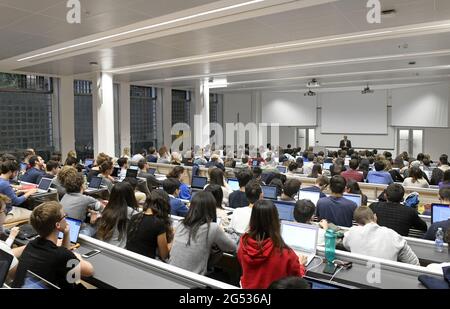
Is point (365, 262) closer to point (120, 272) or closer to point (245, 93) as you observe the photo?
point (120, 272)

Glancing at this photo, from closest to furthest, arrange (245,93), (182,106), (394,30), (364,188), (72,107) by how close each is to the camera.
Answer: (394,30), (364,188), (72,107), (182,106), (245,93)

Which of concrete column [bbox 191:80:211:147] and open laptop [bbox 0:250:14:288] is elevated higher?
concrete column [bbox 191:80:211:147]

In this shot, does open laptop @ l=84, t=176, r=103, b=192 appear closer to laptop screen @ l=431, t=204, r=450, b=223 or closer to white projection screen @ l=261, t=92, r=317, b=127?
laptop screen @ l=431, t=204, r=450, b=223

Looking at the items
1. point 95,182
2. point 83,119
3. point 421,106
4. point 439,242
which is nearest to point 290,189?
point 439,242

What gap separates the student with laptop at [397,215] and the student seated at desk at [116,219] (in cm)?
265

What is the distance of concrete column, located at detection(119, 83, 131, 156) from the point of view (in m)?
13.0

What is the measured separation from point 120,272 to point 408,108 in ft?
46.9

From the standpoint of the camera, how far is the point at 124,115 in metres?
13.2

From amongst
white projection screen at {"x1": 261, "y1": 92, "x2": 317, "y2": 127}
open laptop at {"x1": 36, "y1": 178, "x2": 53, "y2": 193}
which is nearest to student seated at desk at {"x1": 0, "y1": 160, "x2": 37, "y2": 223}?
open laptop at {"x1": 36, "y1": 178, "x2": 53, "y2": 193}

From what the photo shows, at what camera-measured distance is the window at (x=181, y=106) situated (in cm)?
1580

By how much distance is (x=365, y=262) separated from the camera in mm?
2648

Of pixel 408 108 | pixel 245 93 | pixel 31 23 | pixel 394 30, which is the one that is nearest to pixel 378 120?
pixel 408 108

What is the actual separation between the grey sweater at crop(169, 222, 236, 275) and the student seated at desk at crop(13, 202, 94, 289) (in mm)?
645

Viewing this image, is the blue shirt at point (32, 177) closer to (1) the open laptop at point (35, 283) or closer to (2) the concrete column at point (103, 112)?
(2) the concrete column at point (103, 112)
